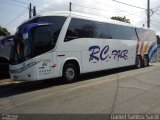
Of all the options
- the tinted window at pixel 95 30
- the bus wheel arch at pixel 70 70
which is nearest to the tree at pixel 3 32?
the tinted window at pixel 95 30

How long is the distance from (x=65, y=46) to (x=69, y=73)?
130cm

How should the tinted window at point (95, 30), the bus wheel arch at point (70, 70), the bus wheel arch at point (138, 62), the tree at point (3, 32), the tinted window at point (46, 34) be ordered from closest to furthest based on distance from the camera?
the tinted window at point (46, 34) < the bus wheel arch at point (70, 70) < the tinted window at point (95, 30) < the bus wheel arch at point (138, 62) < the tree at point (3, 32)

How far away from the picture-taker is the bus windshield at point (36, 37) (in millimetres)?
10969

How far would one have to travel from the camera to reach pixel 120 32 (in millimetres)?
17000

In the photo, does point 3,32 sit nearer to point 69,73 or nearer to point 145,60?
point 145,60

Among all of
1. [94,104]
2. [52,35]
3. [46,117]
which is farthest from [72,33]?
[46,117]

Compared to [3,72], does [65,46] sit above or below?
above

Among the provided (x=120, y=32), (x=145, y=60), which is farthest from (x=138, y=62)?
(x=120, y=32)

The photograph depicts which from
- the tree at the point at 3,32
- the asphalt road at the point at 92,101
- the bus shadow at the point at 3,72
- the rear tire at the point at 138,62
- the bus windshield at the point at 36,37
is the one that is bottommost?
the asphalt road at the point at 92,101

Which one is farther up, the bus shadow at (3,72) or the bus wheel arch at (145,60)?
the bus wheel arch at (145,60)

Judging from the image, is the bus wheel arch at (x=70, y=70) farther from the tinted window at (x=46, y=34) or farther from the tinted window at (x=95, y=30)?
the tinted window at (x=46, y=34)

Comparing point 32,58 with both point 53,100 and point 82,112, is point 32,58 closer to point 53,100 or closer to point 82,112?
point 53,100

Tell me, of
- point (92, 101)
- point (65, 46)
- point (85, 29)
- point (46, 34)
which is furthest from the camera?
point (85, 29)

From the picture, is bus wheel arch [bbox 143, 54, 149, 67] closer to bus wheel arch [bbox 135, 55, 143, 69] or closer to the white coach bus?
bus wheel arch [bbox 135, 55, 143, 69]
